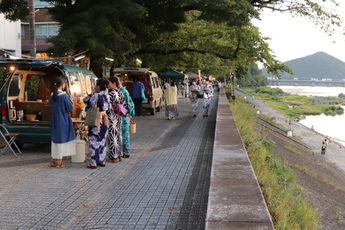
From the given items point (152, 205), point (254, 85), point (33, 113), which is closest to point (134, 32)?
point (33, 113)

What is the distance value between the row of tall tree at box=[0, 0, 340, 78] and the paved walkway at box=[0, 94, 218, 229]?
5.22 m

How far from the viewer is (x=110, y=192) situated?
6.82 m

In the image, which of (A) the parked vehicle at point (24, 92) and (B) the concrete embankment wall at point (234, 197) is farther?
(A) the parked vehicle at point (24, 92)

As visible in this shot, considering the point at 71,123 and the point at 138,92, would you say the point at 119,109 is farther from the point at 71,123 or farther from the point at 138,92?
the point at 138,92

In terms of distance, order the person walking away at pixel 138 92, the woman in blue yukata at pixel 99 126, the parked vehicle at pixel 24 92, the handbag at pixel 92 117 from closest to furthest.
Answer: the handbag at pixel 92 117
the woman in blue yukata at pixel 99 126
the parked vehicle at pixel 24 92
the person walking away at pixel 138 92

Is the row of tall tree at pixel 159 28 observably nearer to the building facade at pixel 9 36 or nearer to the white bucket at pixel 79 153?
the white bucket at pixel 79 153

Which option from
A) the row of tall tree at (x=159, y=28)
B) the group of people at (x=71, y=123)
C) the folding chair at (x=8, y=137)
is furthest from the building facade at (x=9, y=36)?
the group of people at (x=71, y=123)

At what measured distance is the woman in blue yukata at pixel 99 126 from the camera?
8547 millimetres

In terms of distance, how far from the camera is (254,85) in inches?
7402

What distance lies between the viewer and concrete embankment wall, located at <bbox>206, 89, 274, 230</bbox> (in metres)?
4.12

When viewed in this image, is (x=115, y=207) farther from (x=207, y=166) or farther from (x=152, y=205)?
(x=207, y=166)

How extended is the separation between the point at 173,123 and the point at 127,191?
35.7 feet

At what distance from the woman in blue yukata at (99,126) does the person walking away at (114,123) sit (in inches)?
16.4

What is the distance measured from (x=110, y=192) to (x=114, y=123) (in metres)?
2.63
